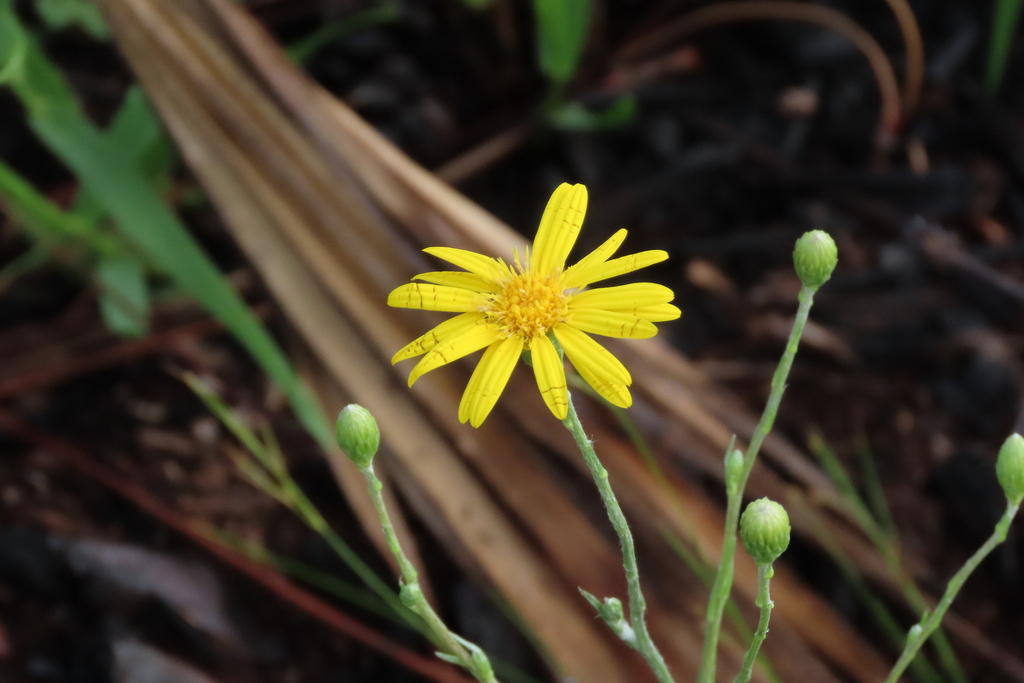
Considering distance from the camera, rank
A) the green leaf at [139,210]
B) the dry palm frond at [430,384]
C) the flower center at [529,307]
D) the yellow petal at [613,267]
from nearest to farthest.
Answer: the yellow petal at [613,267] < the flower center at [529,307] < the dry palm frond at [430,384] < the green leaf at [139,210]

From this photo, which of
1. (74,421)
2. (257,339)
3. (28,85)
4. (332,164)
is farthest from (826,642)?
(28,85)

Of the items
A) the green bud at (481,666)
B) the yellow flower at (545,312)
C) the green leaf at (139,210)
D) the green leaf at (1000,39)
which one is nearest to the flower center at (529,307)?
the yellow flower at (545,312)

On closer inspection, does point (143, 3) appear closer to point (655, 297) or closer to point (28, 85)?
point (28, 85)

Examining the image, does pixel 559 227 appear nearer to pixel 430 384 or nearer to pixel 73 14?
pixel 430 384

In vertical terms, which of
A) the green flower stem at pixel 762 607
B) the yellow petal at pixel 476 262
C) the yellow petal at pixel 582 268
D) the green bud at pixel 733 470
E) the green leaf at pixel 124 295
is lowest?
the green flower stem at pixel 762 607

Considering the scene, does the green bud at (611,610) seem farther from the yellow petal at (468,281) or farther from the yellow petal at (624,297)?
the yellow petal at (468,281)

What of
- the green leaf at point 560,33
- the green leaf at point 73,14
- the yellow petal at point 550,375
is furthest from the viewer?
the green leaf at point 560,33

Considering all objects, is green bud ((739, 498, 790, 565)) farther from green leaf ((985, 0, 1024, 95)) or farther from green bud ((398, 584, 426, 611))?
green leaf ((985, 0, 1024, 95))
